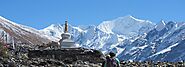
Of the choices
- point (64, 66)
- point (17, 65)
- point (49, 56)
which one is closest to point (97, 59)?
point (49, 56)

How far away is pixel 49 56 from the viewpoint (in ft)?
113

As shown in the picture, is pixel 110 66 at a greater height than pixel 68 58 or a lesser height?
lesser

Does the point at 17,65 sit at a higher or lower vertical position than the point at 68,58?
lower

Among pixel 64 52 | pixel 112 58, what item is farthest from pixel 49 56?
pixel 112 58

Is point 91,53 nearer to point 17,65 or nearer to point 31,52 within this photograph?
point 31,52

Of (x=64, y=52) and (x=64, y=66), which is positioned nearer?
(x=64, y=66)

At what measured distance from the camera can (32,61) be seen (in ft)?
88.9

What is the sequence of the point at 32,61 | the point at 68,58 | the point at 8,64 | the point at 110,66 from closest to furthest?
the point at 110,66, the point at 8,64, the point at 32,61, the point at 68,58

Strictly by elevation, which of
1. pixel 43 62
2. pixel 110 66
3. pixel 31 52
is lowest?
pixel 110 66

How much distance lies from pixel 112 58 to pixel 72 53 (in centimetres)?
1547

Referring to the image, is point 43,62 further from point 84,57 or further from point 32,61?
point 84,57

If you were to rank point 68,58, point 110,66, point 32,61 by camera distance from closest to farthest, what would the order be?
1. point 110,66
2. point 32,61
3. point 68,58

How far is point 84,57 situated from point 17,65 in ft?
36.8

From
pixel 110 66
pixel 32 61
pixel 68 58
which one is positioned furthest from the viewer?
pixel 68 58
